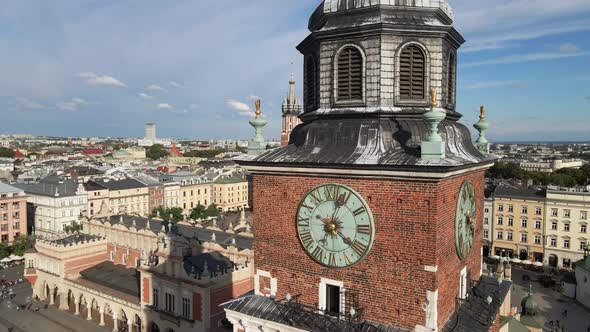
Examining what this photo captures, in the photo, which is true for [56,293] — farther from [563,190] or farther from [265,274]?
[563,190]

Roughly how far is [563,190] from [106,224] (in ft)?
210

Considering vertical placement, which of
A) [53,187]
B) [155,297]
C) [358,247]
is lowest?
[155,297]

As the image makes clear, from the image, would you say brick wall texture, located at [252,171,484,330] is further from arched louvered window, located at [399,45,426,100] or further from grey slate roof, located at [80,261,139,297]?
grey slate roof, located at [80,261,139,297]

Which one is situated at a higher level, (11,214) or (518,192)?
(518,192)

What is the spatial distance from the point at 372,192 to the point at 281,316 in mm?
4544

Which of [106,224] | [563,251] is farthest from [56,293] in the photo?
[563,251]

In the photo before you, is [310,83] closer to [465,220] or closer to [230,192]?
[465,220]

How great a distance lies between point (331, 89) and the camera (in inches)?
560

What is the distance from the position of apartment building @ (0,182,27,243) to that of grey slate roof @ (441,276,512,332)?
83.2 meters

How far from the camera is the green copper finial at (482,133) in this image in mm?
16672

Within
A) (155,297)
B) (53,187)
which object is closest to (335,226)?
(155,297)

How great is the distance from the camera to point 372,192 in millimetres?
12602

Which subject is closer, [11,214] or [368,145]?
[368,145]

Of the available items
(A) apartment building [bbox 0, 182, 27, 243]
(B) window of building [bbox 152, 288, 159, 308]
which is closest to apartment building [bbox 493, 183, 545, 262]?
(B) window of building [bbox 152, 288, 159, 308]
